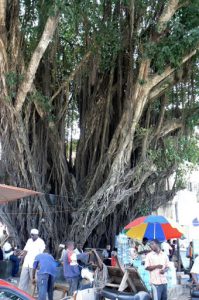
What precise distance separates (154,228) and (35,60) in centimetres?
364

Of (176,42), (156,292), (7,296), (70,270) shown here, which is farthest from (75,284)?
(176,42)

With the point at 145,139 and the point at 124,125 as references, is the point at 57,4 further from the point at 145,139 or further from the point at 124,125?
the point at 145,139

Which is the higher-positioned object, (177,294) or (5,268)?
(5,268)

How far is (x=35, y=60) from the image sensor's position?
8.47 metres

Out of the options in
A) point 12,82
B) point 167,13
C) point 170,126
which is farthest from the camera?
point 170,126

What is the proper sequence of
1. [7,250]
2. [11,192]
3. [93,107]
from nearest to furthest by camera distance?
[11,192] → [7,250] → [93,107]

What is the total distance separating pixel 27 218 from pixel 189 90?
15.7 ft

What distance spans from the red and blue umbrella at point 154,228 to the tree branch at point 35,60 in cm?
307

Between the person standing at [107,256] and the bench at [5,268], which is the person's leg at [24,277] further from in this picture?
the person standing at [107,256]

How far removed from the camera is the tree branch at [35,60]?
805cm

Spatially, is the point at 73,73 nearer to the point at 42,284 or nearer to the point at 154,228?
the point at 154,228

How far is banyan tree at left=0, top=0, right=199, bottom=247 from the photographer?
9.12 m

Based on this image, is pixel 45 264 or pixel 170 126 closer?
pixel 45 264

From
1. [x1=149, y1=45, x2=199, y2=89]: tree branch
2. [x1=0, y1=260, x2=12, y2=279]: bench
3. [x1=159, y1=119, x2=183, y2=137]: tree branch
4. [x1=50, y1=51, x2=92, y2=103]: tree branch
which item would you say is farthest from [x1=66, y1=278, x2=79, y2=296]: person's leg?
[x1=159, y1=119, x2=183, y2=137]: tree branch
